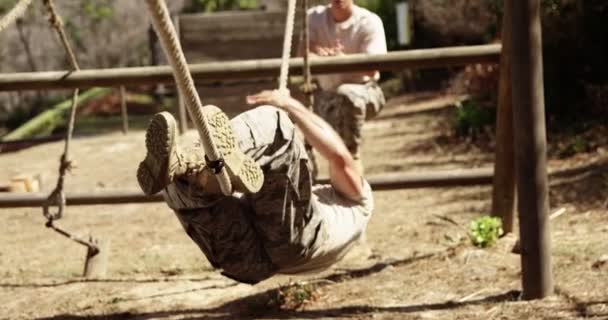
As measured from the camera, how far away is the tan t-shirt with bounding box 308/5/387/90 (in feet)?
17.6

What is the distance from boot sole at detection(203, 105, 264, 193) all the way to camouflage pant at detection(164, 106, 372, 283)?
0.17 m

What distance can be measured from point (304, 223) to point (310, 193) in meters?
0.13

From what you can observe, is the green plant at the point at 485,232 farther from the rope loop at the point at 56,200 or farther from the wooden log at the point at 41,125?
the wooden log at the point at 41,125

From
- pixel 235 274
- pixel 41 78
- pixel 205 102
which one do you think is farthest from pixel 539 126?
pixel 205 102

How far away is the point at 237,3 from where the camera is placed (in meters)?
17.3

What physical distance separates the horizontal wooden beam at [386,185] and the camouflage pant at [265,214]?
48.1 inches

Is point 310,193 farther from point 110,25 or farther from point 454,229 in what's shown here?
point 110,25

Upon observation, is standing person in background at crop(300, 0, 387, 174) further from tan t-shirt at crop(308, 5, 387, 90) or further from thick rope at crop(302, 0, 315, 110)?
thick rope at crop(302, 0, 315, 110)

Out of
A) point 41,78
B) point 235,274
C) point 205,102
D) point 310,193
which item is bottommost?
point 205,102

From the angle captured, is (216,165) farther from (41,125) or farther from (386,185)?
(41,125)

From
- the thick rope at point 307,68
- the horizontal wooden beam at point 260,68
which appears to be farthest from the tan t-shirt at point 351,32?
the thick rope at point 307,68

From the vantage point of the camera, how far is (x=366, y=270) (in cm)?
511

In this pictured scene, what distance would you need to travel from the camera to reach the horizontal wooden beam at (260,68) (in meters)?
4.82

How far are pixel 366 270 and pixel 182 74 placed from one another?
262 centimetres
